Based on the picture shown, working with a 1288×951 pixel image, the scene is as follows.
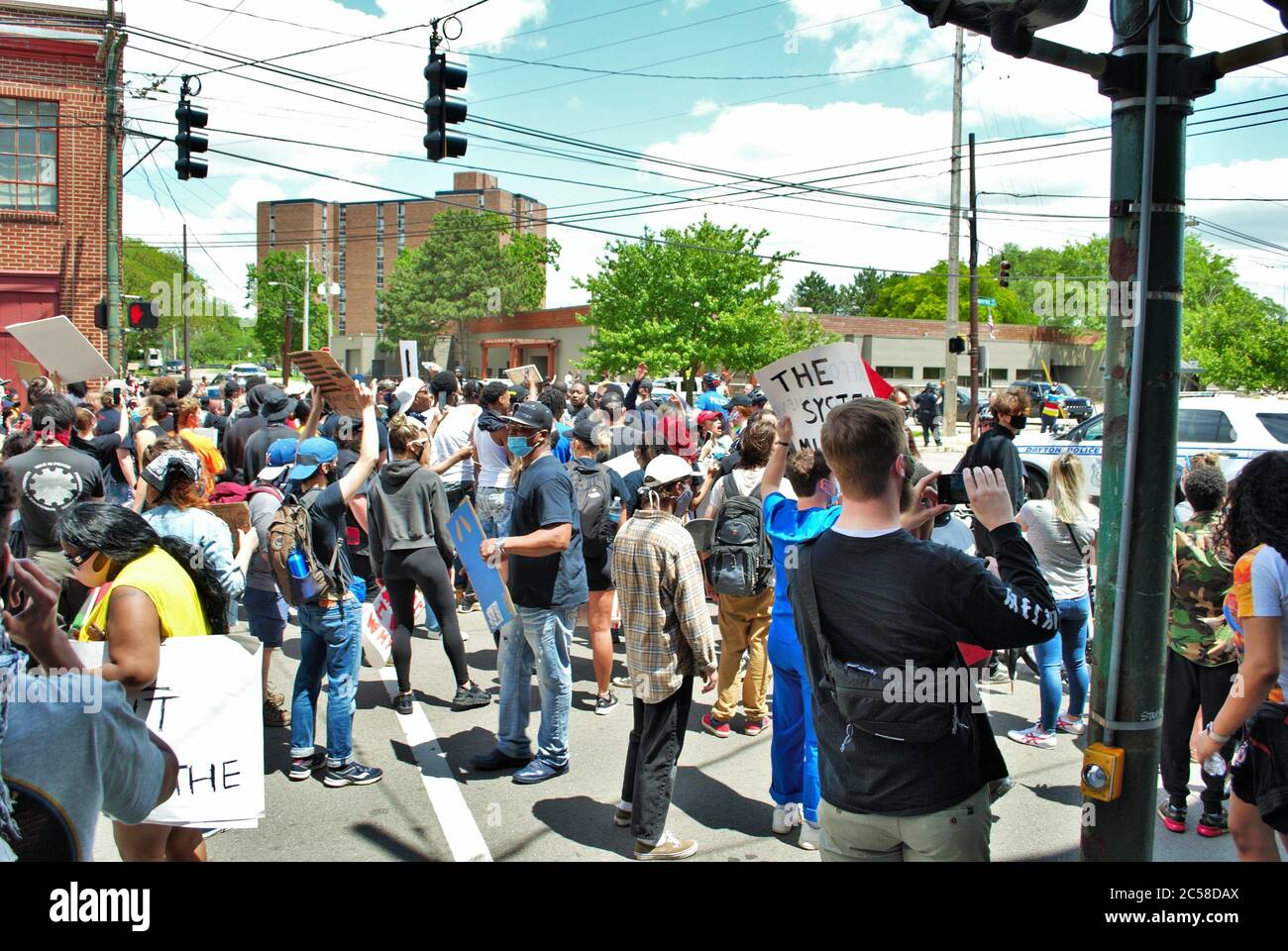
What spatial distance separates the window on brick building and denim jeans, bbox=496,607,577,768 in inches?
806

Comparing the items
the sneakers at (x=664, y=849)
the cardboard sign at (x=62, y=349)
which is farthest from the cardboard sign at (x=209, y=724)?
the cardboard sign at (x=62, y=349)

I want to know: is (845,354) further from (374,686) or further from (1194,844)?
(374,686)

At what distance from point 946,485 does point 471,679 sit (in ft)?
16.6

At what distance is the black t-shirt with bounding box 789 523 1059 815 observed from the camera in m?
2.50

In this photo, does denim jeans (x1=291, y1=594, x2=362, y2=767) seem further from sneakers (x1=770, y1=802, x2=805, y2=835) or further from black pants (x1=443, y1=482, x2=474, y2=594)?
black pants (x1=443, y1=482, x2=474, y2=594)

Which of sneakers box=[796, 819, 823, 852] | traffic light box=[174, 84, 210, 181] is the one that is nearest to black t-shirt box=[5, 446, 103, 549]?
sneakers box=[796, 819, 823, 852]

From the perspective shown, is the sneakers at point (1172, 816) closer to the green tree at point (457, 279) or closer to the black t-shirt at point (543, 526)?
the black t-shirt at point (543, 526)

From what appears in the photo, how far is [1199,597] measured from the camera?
459 cm

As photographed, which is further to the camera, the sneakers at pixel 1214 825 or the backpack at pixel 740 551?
the backpack at pixel 740 551

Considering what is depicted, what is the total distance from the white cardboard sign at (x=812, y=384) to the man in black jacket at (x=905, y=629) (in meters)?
2.20

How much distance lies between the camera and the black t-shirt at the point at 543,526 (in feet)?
17.9

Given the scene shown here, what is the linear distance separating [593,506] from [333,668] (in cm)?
208

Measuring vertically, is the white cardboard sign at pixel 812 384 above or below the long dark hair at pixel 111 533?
above
